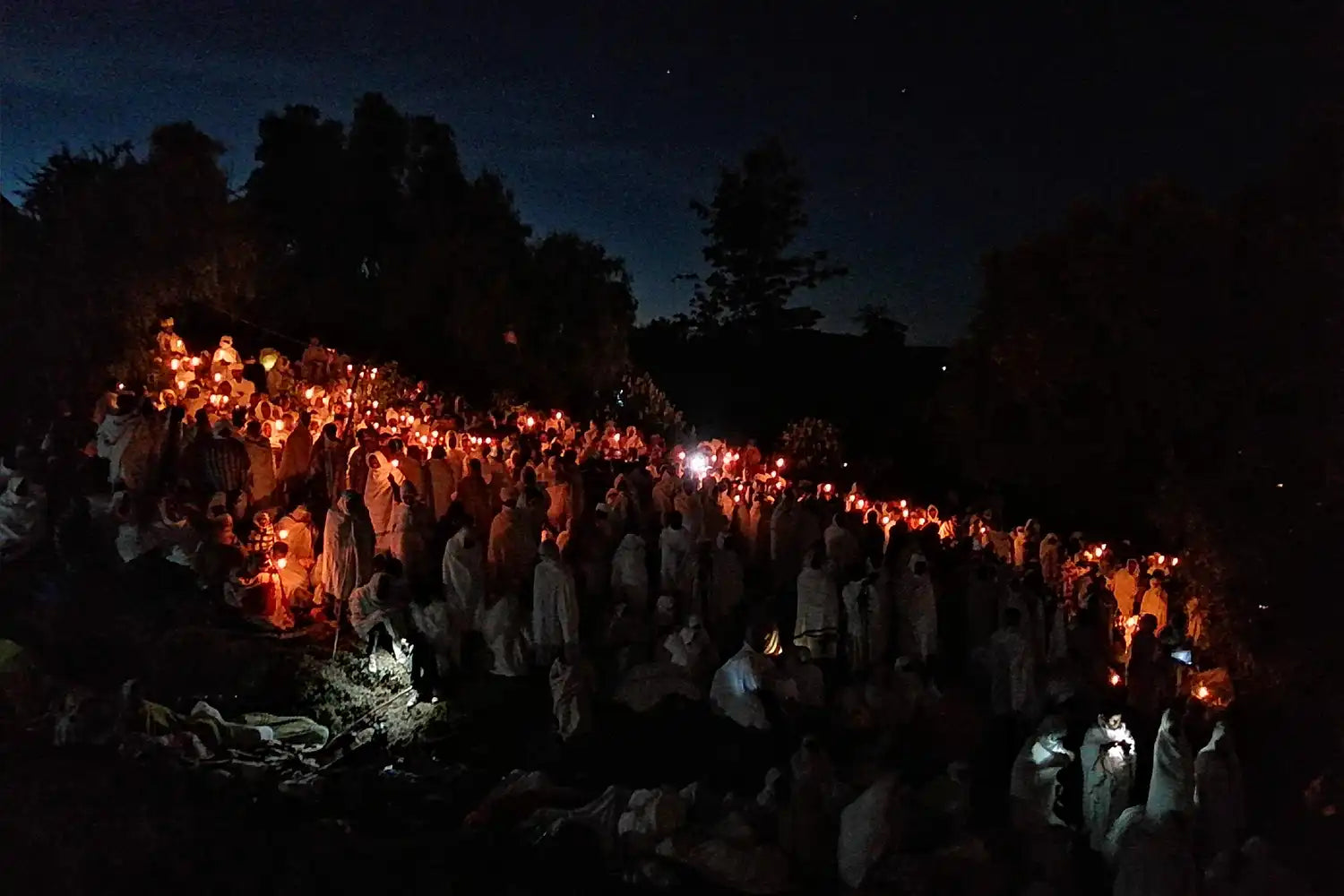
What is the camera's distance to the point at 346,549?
1137 centimetres

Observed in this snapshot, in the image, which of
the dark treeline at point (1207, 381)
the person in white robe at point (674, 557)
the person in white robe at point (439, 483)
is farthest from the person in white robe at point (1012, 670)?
the person in white robe at point (439, 483)

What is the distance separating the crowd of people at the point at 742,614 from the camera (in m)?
8.97

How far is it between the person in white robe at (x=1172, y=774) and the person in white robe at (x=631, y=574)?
16.9ft

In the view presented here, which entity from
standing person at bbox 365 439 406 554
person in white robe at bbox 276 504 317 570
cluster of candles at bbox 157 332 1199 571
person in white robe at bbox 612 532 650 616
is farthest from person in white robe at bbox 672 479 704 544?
person in white robe at bbox 276 504 317 570

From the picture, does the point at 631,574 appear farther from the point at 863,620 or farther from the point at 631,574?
the point at 863,620

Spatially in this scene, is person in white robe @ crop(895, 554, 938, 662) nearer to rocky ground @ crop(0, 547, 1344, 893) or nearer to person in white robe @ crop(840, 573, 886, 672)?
person in white robe @ crop(840, 573, 886, 672)

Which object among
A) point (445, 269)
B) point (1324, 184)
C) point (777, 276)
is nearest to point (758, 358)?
point (777, 276)

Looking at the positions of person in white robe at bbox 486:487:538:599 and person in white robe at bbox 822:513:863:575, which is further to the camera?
person in white robe at bbox 822:513:863:575

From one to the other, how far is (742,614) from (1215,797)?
5048 millimetres

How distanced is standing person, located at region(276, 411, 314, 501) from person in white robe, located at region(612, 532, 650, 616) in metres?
4.34

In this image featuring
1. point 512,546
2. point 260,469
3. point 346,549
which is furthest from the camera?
point 260,469

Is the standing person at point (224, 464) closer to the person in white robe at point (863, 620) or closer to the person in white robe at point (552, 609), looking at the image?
the person in white robe at point (552, 609)

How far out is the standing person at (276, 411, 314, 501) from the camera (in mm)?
13758

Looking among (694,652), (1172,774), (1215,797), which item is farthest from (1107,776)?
(694,652)
